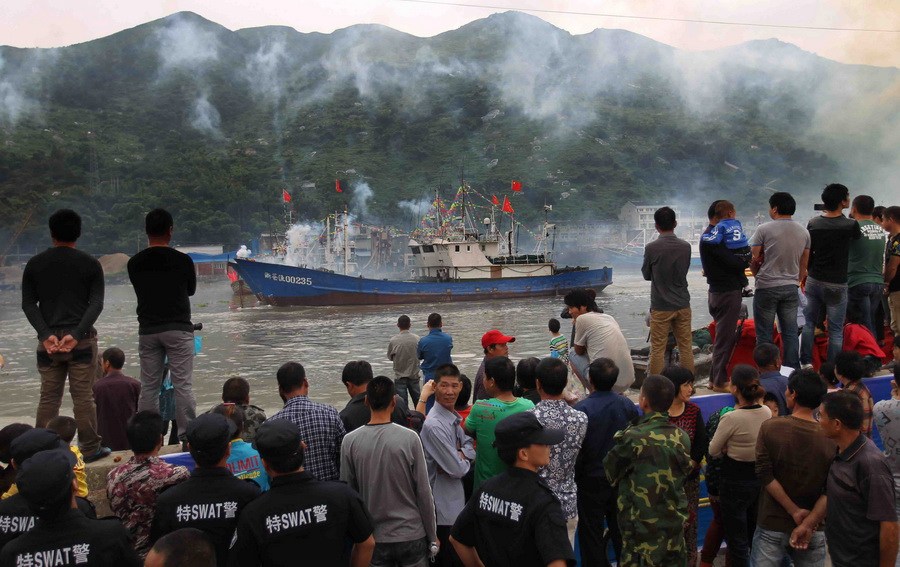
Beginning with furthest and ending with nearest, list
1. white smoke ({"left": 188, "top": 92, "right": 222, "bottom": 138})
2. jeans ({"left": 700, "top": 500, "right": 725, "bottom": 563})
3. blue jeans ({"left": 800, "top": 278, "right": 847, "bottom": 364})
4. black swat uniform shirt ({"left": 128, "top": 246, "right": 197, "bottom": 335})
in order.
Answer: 1. white smoke ({"left": 188, "top": 92, "right": 222, "bottom": 138})
2. blue jeans ({"left": 800, "top": 278, "right": 847, "bottom": 364})
3. black swat uniform shirt ({"left": 128, "top": 246, "right": 197, "bottom": 335})
4. jeans ({"left": 700, "top": 500, "right": 725, "bottom": 563})

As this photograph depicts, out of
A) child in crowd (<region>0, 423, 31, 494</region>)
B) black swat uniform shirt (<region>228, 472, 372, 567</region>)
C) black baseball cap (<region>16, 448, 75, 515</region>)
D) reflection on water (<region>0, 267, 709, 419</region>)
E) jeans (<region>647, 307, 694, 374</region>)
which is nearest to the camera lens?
black baseball cap (<region>16, 448, 75, 515</region>)

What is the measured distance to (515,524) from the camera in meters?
3.12

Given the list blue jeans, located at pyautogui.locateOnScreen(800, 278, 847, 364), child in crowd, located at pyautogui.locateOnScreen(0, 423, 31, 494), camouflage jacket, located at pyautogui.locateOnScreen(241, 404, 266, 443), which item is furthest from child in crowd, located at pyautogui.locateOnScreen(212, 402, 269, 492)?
blue jeans, located at pyautogui.locateOnScreen(800, 278, 847, 364)

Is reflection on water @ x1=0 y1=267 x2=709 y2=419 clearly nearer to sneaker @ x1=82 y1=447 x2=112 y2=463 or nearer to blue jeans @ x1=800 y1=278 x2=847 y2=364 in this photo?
sneaker @ x1=82 y1=447 x2=112 y2=463

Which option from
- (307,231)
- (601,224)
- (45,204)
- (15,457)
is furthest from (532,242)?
(15,457)

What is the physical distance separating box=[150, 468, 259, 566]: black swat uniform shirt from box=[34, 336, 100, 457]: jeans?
6.98 feet

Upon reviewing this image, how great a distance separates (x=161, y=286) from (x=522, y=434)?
3103 mm

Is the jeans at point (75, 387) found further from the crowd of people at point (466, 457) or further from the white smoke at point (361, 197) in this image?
the white smoke at point (361, 197)

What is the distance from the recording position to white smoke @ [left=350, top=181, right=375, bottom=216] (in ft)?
319

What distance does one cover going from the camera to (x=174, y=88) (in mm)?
157750

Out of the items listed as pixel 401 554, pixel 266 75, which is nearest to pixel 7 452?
pixel 401 554

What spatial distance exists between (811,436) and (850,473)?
31 centimetres

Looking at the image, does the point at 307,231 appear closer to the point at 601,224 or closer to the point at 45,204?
the point at 45,204

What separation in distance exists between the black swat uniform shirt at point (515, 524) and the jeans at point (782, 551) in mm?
1594
